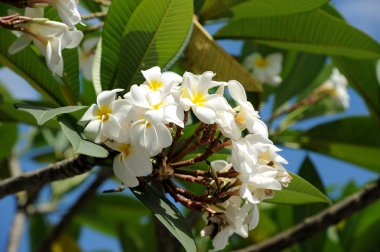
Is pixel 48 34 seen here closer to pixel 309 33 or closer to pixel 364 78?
pixel 309 33

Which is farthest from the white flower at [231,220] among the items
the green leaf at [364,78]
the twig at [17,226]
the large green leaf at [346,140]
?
the twig at [17,226]

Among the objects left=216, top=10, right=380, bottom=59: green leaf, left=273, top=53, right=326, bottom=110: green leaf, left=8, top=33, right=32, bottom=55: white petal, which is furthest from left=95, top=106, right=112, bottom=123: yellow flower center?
left=273, top=53, right=326, bottom=110: green leaf

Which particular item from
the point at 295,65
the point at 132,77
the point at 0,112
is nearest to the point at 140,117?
the point at 132,77

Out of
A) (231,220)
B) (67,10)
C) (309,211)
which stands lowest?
(309,211)

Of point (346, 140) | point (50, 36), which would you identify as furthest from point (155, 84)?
point (346, 140)

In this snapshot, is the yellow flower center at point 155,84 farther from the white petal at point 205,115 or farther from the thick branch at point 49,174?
the thick branch at point 49,174

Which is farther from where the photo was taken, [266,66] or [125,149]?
[266,66]

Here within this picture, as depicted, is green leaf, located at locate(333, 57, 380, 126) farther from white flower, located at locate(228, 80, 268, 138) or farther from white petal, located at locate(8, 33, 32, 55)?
white petal, located at locate(8, 33, 32, 55)
